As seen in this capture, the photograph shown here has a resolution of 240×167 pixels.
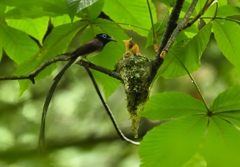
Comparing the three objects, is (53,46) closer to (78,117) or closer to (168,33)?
(168,33)

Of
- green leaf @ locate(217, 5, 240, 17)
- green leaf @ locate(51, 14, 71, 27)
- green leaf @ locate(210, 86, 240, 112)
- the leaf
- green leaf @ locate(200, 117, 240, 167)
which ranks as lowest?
green leaf @ locate(200, 117, 240, 167)

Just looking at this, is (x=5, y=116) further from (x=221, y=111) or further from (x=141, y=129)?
(x=221, y=111)

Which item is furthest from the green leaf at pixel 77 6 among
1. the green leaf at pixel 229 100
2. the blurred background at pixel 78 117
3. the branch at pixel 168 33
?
the blurred background at pixel 78 117

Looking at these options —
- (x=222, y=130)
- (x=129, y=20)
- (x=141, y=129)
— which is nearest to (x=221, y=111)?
(x=222, y=130)

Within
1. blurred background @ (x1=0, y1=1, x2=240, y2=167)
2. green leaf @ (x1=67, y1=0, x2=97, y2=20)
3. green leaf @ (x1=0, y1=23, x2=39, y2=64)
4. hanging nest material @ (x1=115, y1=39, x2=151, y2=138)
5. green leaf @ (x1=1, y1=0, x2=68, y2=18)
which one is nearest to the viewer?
green leaf @ (x1=67, y1=0, x2=97, y2=20)

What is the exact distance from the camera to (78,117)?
7.59 ft

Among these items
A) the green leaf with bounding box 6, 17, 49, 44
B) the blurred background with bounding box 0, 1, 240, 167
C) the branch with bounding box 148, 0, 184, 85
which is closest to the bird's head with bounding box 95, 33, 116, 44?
the green leaf with bounding box 6, 17, 49, 44

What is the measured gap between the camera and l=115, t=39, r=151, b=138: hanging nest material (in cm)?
101

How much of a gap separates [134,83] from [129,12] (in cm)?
20

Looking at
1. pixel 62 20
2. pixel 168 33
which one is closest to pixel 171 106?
pixel 168 33

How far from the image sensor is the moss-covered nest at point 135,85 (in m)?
1.01

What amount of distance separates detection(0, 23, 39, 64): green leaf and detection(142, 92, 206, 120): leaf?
43 centimetres

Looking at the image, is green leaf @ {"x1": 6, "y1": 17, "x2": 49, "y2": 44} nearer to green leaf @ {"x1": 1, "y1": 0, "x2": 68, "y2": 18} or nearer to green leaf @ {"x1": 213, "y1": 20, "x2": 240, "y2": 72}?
green leaf @ {"x1": 1, "y1": 0, "x2": 68, "y2": 18}

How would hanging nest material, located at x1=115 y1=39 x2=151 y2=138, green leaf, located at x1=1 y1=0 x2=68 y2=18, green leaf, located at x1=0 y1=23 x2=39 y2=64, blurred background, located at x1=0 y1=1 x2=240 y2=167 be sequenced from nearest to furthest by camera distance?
green leaf, located at x1=1 y1=0 x2=68 y2=18 < hanging nest material, located at x1=115 y1=39 x2=151 y2=138 < green leaf, located at x1=0 y1=23 x2=39 y2=64 < blurred background, located at x1=0 y1=1 x2=240 y2=167
